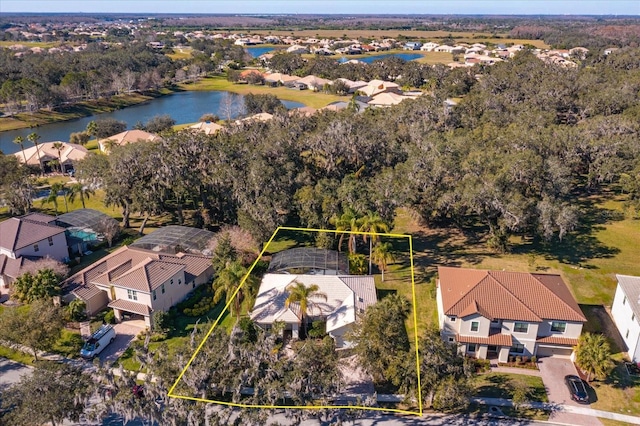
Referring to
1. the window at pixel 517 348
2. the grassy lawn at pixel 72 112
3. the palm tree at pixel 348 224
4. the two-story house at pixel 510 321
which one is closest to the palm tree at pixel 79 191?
the palm tree at pixel 348 224

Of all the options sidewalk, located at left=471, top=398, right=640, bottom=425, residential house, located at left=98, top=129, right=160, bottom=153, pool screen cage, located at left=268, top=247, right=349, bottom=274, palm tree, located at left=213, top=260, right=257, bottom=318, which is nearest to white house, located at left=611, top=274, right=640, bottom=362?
sidewalk, located at left=471, top=398, right=640, bottom=425

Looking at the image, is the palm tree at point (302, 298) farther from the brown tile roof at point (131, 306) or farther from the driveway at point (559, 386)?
the driveway at point (559, 386)

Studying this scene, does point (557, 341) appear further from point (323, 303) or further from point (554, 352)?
point (323, 303)

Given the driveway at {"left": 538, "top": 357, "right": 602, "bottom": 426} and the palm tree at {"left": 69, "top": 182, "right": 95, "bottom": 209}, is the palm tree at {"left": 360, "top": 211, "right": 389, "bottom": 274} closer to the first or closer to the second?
the driveway at {"left": 538, "top": 357, "right": 602, "bottom": 426}

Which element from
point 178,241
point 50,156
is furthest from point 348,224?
point 50,156

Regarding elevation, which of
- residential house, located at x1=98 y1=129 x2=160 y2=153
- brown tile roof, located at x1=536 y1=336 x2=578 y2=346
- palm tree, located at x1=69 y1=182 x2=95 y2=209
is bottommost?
brown tile roof, located at x1=536 y1=336 x2=578 y2=346
